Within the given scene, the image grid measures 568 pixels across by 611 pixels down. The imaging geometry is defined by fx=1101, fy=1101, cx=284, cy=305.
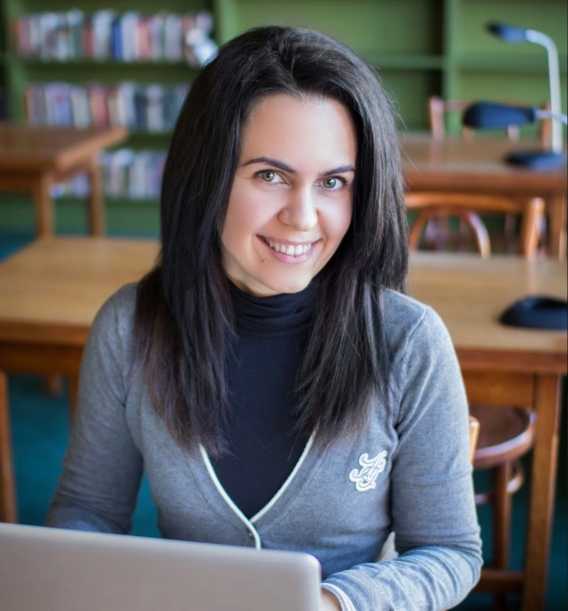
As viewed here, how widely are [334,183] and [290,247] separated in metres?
0.09

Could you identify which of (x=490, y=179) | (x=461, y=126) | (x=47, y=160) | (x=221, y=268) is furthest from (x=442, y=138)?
(x=221, y=268)

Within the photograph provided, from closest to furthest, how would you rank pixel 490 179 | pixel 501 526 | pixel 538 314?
pixel 538 314 → pixel 501 526 → pixel 490 179

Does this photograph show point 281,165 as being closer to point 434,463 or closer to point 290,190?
point 290,190

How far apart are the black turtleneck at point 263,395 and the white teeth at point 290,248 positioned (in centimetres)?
10

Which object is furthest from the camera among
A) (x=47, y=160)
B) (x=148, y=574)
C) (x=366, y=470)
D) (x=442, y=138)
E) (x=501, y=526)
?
(x=442, y=138)

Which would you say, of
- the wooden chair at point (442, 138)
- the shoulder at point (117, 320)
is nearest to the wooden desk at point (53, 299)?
the shoulder at point (117, 320)

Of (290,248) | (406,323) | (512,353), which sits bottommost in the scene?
(512,353)

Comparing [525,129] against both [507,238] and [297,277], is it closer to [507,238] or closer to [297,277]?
[507,238]

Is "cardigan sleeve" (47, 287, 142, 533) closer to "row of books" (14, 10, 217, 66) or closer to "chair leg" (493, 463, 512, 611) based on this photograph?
"chair leg" (493, 463, 512, 611)

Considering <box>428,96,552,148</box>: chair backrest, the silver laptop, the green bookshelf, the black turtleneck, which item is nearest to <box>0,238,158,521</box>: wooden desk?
the black turtleneck

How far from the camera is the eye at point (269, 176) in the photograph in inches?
50.9

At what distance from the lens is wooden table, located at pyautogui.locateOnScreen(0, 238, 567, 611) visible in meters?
2.05

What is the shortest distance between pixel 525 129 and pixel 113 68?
2.42 metres

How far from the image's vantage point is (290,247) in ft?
4.31
